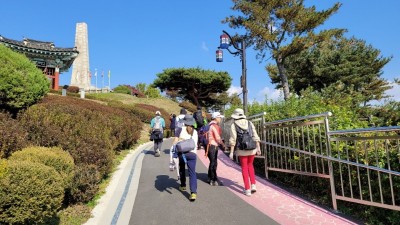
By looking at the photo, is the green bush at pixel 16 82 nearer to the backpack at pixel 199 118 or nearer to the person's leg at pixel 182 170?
the backpack at pixel 199 118

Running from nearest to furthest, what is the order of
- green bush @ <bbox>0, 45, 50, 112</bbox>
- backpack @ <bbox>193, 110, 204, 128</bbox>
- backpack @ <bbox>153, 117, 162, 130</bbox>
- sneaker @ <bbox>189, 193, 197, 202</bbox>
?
sneaker @ <bbox>189, 193, 197, 202</bbox> → green bush @ <bbox>0, 45, 50, 112</bbox> → backpack @ <bbox>193, 110, 204, 128</bbox> → backpack @ <bbox>153, 117, 162, 130</bbox>

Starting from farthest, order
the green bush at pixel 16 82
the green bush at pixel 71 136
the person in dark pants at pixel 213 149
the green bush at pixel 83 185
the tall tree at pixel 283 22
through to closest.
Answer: the tall tree at pixel 283 22, the green bush at pixel 16 82, the person in dark pants at pixel 213 149, the green bush at pixel 71 136, the green bush at pixel 83 185

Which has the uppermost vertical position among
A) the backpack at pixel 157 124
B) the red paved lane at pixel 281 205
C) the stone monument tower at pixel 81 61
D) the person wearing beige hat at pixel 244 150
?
the stone monument tower at pixel 81 61

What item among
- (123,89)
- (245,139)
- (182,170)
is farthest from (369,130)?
(123,89)

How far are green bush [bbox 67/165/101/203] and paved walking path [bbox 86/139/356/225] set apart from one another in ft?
1.08

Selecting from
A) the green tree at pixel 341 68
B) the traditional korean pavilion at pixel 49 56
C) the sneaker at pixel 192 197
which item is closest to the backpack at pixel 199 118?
the sneaker at pixel 192 197

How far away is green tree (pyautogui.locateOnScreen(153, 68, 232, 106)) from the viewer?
41.6 m

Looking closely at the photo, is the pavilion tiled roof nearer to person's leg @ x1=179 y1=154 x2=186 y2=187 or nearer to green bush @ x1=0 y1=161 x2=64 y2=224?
person's leg @ x1=179 y1=154 x2=186 y2=187

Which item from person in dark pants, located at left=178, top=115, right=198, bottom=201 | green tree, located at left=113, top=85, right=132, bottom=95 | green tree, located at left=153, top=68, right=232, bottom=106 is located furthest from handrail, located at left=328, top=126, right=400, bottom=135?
green tree, located at left=113, top=85, right=132, bottom=95

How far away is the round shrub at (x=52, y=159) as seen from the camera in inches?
195

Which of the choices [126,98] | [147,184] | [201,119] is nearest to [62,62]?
[126,98]

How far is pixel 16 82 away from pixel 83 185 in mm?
6474

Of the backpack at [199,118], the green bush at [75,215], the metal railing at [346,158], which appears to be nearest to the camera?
the metal railing at [346,158]

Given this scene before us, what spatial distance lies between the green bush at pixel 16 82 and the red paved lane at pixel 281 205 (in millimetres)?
7833
